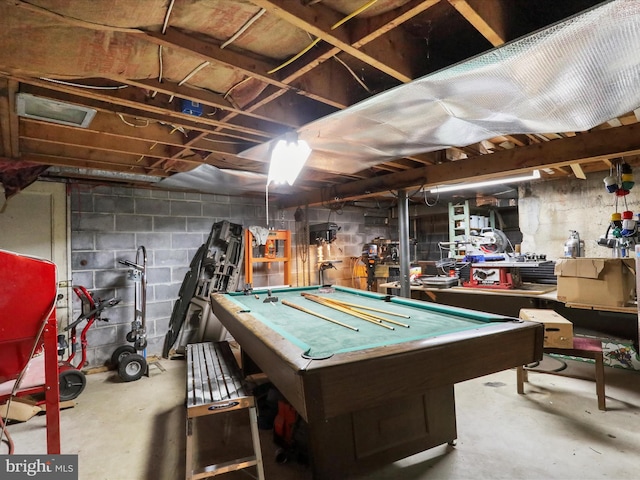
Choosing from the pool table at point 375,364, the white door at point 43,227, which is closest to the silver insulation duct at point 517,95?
the pool table at point 375,364

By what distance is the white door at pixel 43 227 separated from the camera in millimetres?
3408

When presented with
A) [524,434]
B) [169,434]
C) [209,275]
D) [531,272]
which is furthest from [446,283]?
[169,434]

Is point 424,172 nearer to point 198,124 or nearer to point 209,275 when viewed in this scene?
point 198,124

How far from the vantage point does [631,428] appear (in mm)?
2363

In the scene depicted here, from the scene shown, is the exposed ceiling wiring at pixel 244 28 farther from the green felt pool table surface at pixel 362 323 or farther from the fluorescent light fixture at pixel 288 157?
the green felt pool table surface at pixel 362 323

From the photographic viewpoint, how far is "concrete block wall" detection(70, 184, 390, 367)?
3771 millimetres

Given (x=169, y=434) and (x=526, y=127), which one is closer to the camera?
(x=526, y=127)

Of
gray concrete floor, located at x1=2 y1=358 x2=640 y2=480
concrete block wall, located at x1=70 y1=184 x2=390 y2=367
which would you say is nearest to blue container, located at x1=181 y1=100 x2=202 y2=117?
gray concrete floor, located at x1=2 y1=358 x2=640 y2=480

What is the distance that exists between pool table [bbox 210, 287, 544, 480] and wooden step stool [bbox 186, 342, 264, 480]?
0.30 meters

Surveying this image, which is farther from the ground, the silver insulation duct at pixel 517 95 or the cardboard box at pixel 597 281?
the silver insulation duct at pixel 517 95

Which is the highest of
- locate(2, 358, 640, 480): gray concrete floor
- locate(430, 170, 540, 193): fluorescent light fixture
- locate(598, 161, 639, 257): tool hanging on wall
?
locate(430, 170, 540, 193): fluorescent light fixture

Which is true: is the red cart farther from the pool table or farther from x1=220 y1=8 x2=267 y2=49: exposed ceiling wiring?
x1=220 y1=8 x2=267 y2=49: exposed ceiling wiring

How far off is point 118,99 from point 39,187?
262 centimetres

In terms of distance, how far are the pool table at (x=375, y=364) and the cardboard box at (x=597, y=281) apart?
74.7 inches
